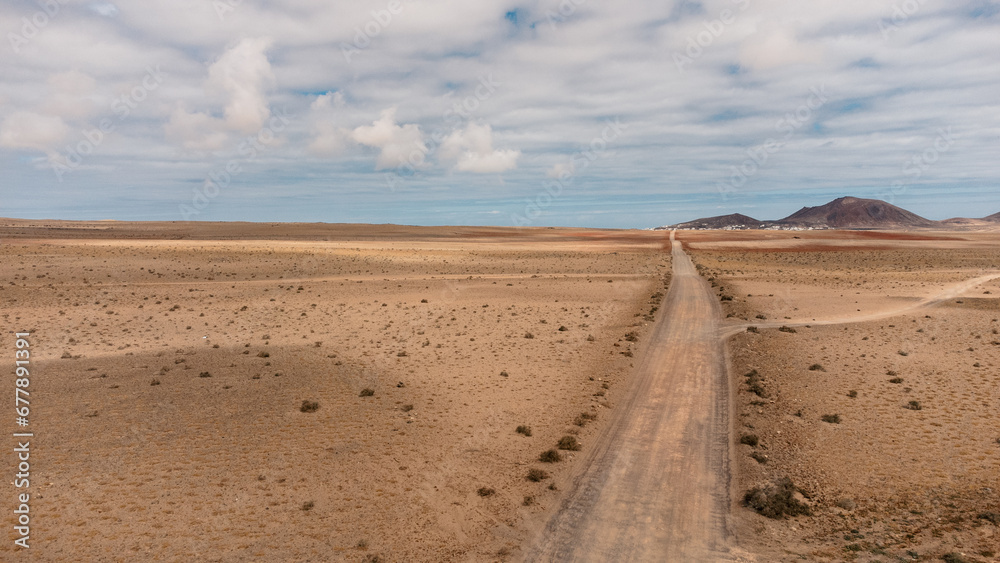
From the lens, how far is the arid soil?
10.1m

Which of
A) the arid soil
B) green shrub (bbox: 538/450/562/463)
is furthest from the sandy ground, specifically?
the arid soil

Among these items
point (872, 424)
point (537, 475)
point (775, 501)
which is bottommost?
point (537, 475)

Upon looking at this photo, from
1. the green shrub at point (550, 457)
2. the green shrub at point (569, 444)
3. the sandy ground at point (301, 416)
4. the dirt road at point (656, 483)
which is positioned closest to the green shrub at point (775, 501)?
the dirt road at point (656, 483)

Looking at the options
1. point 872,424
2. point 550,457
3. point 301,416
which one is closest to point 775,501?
point 550,457

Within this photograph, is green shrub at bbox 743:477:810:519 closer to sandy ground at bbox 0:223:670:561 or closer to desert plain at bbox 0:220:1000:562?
desert plain at bbox 0:220:1000:562

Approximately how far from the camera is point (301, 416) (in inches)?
643

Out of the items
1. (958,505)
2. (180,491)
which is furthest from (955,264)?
(180,491)

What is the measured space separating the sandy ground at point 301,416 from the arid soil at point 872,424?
192 inches

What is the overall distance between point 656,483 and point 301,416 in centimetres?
1094

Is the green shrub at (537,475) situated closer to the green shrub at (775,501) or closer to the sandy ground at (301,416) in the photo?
the sandy ground at (301,416)

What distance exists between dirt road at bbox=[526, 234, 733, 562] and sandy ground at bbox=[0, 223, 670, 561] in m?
0.66

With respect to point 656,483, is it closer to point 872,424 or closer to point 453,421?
point 453,421

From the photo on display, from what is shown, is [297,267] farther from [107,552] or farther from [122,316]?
[107,552]

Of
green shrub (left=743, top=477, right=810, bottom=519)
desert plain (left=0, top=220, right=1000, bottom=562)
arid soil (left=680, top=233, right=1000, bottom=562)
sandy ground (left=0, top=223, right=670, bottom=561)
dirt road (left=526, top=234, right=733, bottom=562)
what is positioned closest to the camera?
dirt road (left=526, top=234, right=733, bottom=562)
